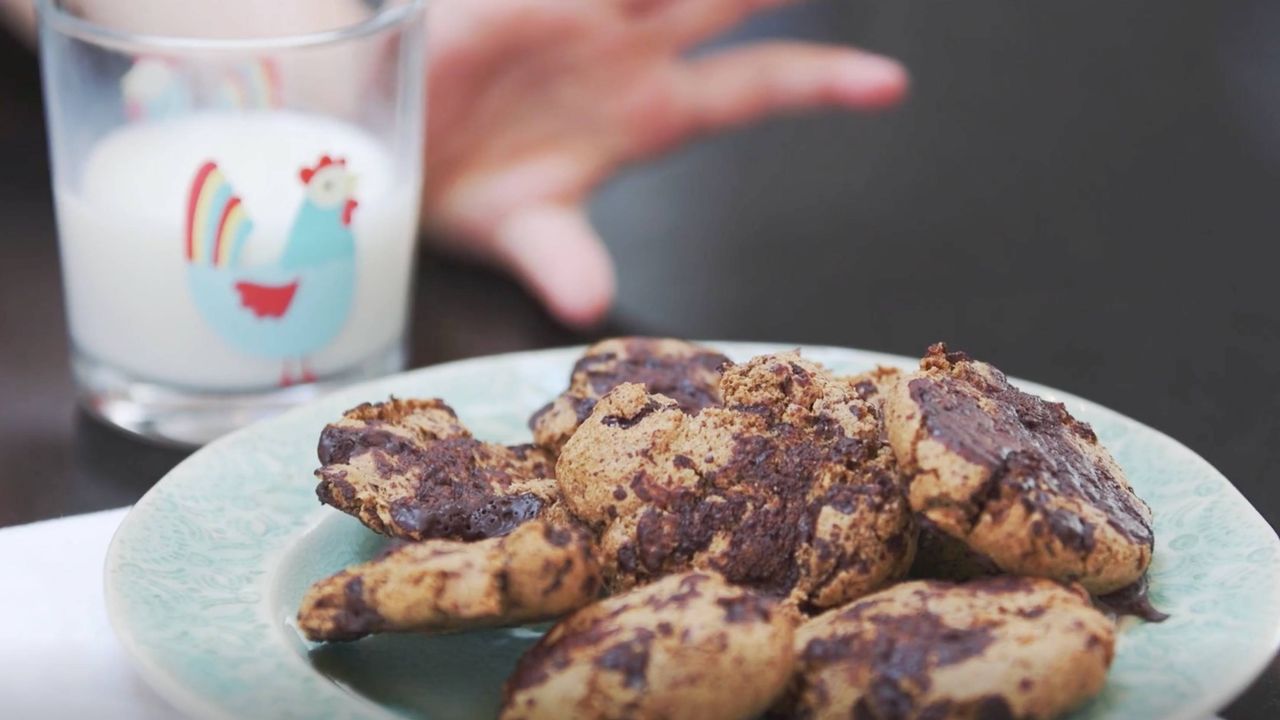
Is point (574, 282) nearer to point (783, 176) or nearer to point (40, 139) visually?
point (783, 176)

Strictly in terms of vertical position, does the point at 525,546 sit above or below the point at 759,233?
above

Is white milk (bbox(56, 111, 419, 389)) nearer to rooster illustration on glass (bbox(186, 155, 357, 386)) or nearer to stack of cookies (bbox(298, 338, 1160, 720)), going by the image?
rooster illustration on glass (bbox(186, 155, 357, 386))

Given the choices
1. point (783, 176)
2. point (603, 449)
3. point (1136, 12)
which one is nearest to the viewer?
point (603, 449)

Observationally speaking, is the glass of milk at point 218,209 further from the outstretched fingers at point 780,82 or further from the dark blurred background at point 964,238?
the outstretched fingers at point 780,82

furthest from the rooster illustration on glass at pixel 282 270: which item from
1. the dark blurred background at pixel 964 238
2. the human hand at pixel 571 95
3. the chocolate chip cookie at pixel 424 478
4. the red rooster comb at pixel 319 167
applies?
the human hand at pixel 571 95

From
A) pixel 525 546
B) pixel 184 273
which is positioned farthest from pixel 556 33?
pixel 525 546

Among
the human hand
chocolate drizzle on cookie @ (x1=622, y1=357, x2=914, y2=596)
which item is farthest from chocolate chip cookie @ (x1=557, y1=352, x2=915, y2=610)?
the human hand
